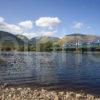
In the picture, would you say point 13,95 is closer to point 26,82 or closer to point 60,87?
point 60,87

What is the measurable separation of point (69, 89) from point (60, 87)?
1.58 meters

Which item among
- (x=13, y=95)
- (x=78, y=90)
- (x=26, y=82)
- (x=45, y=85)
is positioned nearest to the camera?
(x=13, y=95)

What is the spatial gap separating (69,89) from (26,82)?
7.81 m

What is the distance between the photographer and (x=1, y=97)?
21.4 m

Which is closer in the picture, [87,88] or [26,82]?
[87,88]

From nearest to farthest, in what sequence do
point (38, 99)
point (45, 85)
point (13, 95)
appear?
point (38, 99) < point (13, 95) < point (45, 85)

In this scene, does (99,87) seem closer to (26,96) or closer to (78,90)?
(78,90)

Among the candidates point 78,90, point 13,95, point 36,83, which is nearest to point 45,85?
point 36,83

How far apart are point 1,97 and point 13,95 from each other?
1.28 meters

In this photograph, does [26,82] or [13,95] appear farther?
[26,82]

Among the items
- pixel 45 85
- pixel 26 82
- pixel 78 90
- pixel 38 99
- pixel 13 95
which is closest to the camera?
pixel 38 99

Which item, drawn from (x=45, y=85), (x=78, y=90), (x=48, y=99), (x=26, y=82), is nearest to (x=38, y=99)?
(x=48, y=99)

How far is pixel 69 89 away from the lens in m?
30.7

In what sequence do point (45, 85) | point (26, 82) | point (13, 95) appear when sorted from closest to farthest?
point (13, 95) < point (45, 85) < point (26, 82)
